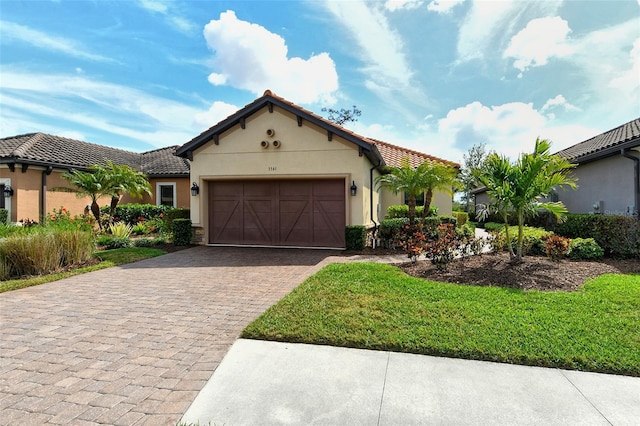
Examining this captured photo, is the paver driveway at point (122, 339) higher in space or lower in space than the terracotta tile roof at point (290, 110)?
lower

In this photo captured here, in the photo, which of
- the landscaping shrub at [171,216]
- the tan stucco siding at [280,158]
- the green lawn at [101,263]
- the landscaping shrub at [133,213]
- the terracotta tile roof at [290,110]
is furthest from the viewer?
the landscaping shrub at [133,213]

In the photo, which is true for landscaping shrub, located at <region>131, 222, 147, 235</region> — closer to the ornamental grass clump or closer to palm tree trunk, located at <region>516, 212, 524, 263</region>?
the ornamental grass clump

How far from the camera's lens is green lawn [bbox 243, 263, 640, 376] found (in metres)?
3.65

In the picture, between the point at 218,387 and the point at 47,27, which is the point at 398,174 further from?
the point at 47,27

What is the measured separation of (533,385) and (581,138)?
23.2m

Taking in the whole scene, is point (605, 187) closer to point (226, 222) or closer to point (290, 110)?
point (290, 110)

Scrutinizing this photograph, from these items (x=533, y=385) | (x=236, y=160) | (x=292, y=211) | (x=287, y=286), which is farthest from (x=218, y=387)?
(x=236, y=160)

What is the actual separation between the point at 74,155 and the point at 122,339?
18.7 meters

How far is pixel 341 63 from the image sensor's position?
14.8 m

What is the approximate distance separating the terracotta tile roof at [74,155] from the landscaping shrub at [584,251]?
18.9 meters

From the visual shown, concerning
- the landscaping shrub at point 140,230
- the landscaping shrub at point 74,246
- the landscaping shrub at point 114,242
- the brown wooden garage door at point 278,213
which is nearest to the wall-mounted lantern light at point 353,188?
the brown wooden garage door at point 278,213

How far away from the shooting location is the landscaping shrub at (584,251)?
340 inches

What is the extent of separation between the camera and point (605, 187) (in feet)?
40.9

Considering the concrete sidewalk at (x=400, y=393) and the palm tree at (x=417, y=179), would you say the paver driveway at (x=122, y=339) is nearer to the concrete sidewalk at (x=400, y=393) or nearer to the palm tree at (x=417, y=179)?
the concrete sidewalk at (x=400, y=393)
